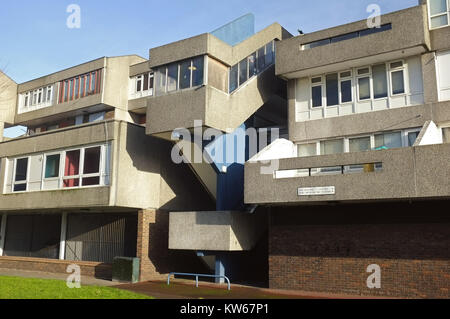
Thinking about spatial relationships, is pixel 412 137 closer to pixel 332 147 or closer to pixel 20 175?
pixel 332 147

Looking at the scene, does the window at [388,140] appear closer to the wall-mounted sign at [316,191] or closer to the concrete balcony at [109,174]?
the wall-mounted sign at [316,191]

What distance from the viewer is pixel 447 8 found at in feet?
49.4

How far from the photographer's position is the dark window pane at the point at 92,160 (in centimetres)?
1825

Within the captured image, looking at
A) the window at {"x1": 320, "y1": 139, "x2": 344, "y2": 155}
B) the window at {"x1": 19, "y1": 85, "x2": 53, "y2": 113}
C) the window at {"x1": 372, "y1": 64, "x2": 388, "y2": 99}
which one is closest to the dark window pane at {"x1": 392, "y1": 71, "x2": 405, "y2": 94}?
the window at {"x1": 372, "y1": 64, "x2": 388, "y2": 99}

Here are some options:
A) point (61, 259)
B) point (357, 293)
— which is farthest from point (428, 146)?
point (61, 259)

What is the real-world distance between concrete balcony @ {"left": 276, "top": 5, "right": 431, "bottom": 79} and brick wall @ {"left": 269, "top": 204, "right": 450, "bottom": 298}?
5018 millimetres

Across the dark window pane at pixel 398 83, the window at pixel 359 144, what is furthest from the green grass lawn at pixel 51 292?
the dark window pane at pixel 398 83

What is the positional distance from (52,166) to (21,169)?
230cm

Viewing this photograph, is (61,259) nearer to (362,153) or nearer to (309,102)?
(309,102)

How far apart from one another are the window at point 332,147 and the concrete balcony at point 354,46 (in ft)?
8.35

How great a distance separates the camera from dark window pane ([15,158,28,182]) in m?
20.8

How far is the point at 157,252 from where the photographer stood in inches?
722

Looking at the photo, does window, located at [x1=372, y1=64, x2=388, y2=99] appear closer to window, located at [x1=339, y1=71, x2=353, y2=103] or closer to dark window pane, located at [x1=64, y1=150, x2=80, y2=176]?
window, located at [x1=339, y1=71, x2=353, y2=103]
